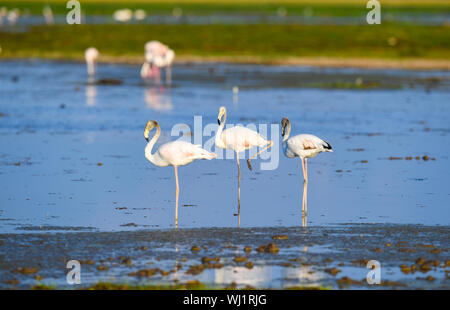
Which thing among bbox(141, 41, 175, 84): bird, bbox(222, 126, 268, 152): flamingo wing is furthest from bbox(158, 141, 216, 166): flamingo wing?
bbox(141, 41, 175, 84): bird

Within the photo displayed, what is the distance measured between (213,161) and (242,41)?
109 ft

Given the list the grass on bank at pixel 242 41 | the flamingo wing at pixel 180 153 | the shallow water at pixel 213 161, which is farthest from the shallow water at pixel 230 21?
the flamingo wing at pixel 180 153

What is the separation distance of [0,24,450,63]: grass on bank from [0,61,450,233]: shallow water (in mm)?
10246

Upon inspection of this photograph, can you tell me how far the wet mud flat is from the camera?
368 inches

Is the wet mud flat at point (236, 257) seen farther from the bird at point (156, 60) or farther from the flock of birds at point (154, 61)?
the bird at point (156, 60)

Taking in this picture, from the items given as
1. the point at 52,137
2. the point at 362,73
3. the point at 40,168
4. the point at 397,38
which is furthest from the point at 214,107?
the point at 397,38

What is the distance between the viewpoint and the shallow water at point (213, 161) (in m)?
12.9

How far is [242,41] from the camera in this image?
1973 inches

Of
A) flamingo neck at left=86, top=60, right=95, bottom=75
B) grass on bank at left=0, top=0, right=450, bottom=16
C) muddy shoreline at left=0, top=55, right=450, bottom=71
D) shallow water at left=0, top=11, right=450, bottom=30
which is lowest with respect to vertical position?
flamingo neck at left=86, top=60, right=95, bottom=75

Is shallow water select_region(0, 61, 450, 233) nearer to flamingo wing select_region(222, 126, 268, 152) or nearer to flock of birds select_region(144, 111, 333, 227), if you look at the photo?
flock of birds select_region(144, 111, 333, 227)
